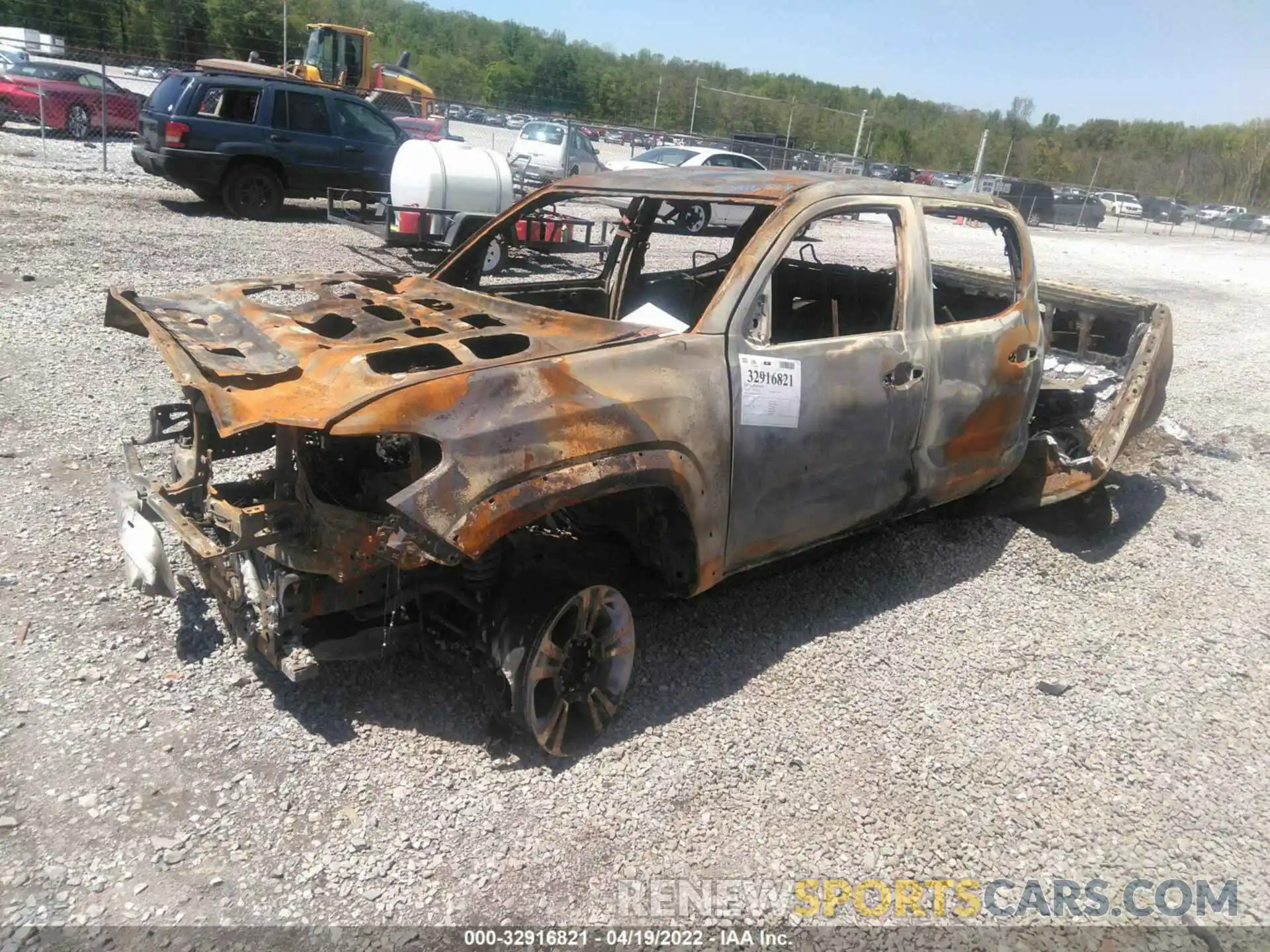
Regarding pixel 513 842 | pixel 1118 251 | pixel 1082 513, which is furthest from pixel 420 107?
pixel 513 842

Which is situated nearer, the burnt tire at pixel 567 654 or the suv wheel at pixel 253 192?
the burnt tire at pixel 567 654

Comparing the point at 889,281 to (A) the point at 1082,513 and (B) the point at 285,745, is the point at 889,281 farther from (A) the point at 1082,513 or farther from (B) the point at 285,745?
(B) the point at 285,745

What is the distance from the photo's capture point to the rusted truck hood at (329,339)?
2.46 m

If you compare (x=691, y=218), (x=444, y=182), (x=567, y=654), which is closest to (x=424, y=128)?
(x=444, y=182)

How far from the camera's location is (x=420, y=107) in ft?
74.8

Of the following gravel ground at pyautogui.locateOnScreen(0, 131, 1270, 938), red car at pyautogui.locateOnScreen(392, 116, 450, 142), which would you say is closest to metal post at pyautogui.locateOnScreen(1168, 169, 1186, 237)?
red car at pyautogui.locateOnScreen(392, 116, 450, 142)

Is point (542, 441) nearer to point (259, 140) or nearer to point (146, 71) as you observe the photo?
point (259, 140)

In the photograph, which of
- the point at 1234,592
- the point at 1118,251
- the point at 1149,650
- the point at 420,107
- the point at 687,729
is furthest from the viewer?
the point at 1118,251

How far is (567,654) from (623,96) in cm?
5686

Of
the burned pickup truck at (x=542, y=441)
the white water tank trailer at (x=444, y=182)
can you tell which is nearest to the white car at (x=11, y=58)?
the white water tank trailer at (x=444, y=182)

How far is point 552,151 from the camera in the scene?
63.5ft

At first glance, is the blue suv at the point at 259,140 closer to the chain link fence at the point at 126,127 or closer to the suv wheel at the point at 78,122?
the chain link fence at the point at 126,127

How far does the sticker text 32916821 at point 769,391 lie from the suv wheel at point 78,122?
2008cm

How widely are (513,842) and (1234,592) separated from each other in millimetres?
4048
